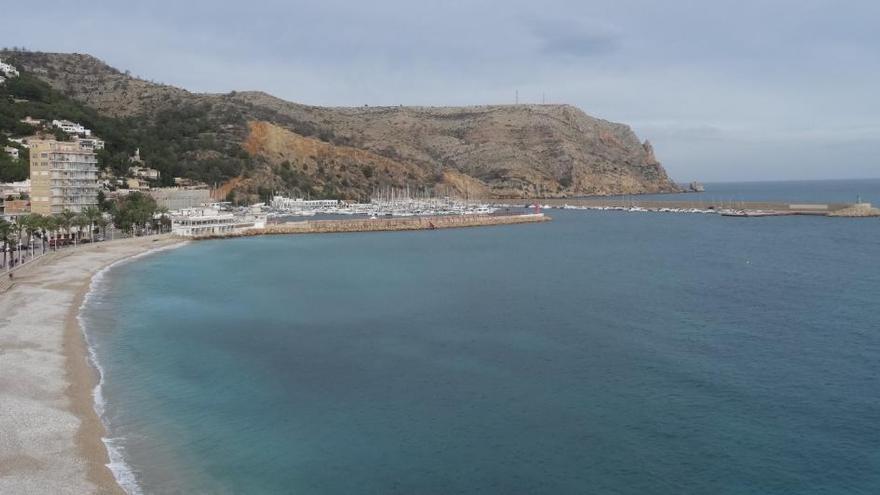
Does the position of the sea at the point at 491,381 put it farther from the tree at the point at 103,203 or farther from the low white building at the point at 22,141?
the low white building at the point at 22,141

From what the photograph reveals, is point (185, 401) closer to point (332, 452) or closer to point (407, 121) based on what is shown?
point (332, 452)

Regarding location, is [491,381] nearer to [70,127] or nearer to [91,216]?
[91,216]

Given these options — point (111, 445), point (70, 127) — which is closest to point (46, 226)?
point (70, 127)

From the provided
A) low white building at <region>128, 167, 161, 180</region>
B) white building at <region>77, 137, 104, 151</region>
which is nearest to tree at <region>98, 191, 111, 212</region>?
white building at <region>77, 137, 104, 151</region>

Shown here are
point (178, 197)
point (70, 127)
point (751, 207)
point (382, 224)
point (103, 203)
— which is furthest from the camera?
point (751, 207)

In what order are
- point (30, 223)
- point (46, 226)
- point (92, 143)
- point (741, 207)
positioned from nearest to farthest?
1. point (30, 223)
2. point (46, 226)
3. point (92, 143)
4. point (741, 207)

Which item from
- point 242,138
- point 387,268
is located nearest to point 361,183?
point 242,138
